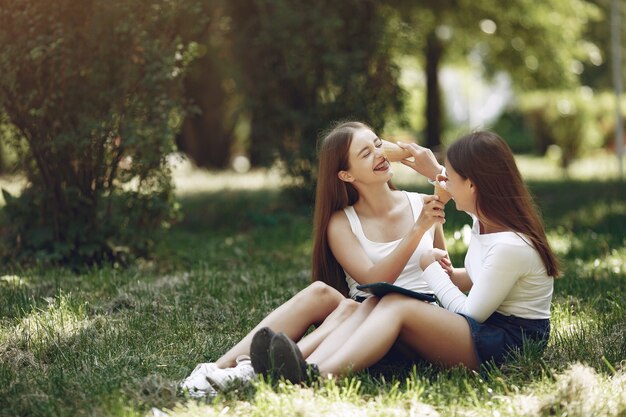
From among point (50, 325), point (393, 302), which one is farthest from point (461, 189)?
point (50, 325)

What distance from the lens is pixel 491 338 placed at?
385 cm

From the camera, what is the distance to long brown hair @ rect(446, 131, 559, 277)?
151 inches

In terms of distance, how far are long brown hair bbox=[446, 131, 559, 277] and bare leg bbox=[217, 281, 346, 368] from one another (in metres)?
0.87

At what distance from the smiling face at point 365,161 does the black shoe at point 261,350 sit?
1.28 meters

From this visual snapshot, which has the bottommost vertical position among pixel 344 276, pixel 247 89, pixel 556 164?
pixel 556 164

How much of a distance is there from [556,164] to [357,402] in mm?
17841

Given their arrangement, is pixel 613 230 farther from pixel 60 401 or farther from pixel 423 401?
pixel 60 401

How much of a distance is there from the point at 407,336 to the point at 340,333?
317 mm

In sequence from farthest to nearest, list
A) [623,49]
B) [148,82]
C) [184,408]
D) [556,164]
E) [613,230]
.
A: [623,49], [556,164], [613,230], [148,82], [184,408]

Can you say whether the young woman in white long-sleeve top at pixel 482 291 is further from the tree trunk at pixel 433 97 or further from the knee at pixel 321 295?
the tree trunk at pixel 433 97

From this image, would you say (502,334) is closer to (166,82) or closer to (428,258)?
(428,258)

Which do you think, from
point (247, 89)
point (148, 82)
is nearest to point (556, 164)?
point (247, 89)

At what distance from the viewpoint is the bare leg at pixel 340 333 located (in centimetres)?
378

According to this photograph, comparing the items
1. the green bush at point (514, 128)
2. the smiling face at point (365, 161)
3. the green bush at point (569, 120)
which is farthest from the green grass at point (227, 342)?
the green bush at point (514, 128)
